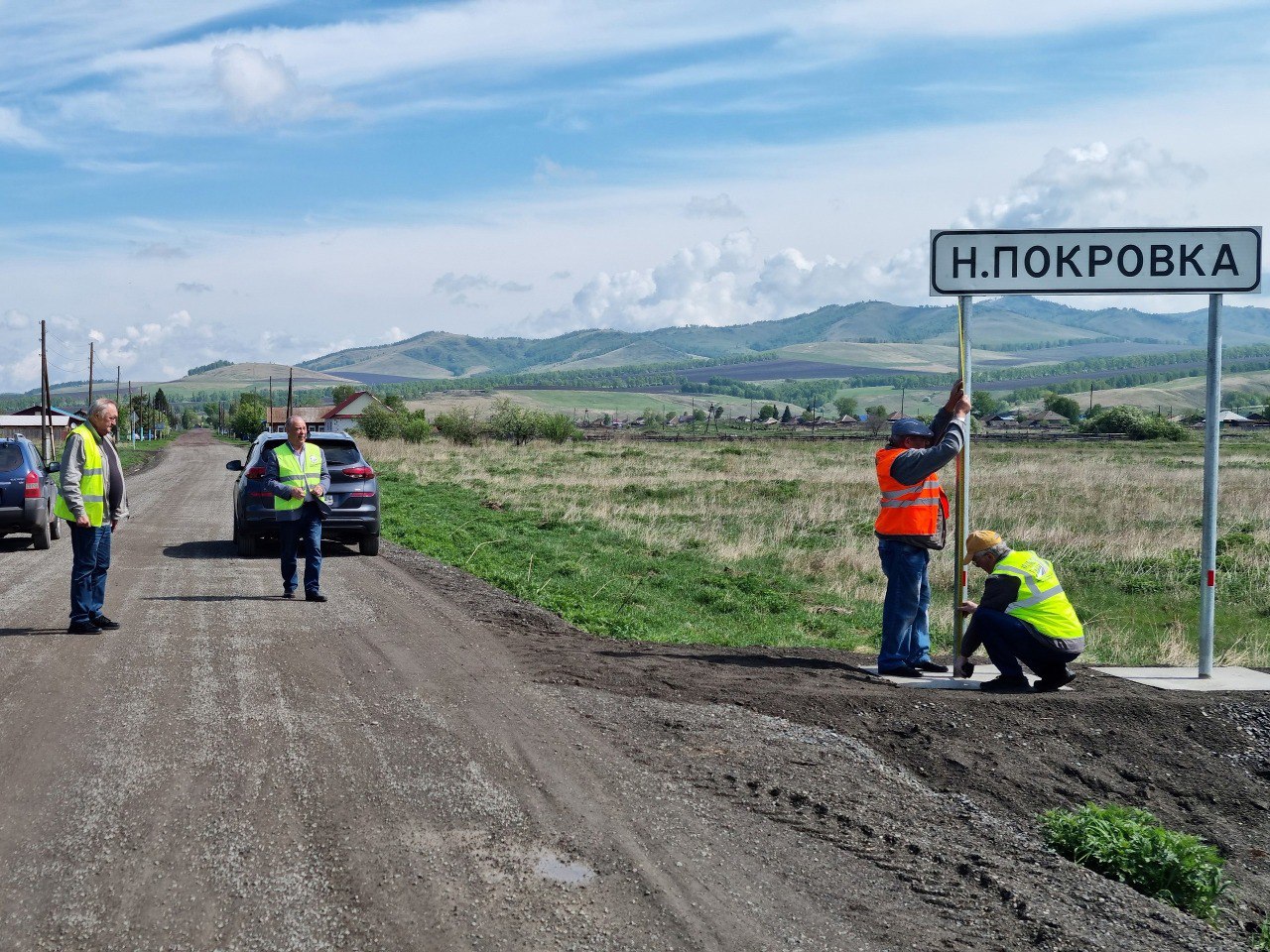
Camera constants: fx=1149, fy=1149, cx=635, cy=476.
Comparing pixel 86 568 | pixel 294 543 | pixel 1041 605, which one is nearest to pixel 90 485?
pixel 86 568

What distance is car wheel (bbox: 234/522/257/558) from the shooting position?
15484mm

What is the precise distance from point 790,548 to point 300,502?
10170 millimetres

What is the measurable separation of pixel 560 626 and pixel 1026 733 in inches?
192

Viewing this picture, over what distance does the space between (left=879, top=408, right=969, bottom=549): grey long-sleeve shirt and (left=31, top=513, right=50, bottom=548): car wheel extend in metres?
12.6

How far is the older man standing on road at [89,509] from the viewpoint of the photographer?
938cm

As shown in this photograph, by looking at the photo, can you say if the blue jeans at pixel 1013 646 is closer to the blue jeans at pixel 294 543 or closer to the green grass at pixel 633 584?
the green grass at pixel 633 584

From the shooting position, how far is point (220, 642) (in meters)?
9.12

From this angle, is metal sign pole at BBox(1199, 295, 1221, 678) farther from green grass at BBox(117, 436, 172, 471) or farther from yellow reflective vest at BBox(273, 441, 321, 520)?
green grass at BBox(117, 436, 172, 471)

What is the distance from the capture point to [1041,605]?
7645mm

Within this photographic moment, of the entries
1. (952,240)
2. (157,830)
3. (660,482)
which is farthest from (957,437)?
(660,482)

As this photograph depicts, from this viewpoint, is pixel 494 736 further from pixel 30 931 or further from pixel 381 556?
pixel 381 556

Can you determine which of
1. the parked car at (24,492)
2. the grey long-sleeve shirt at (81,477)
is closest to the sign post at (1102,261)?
the grey long-sleeve shirt at (81,477)

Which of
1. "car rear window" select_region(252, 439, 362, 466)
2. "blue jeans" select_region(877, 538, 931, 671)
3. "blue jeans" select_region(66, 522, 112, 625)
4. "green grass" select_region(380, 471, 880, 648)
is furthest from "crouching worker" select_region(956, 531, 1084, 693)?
"car rear window" select_region(252, 439, 362, 466)

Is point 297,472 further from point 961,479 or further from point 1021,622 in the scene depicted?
point 1021,622
